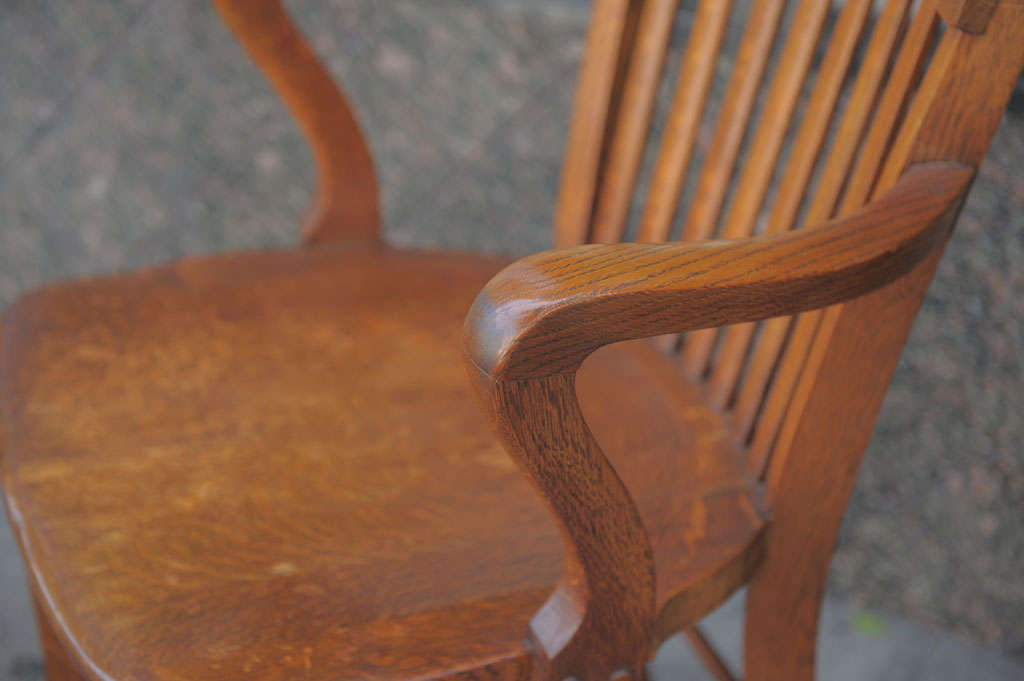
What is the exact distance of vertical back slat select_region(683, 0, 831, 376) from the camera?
652 millimetres

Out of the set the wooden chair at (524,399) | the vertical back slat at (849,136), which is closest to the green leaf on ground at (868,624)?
the wooden chair at (524,399)

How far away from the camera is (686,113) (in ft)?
2.42

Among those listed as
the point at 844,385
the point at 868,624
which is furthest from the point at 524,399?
the point at 868,624

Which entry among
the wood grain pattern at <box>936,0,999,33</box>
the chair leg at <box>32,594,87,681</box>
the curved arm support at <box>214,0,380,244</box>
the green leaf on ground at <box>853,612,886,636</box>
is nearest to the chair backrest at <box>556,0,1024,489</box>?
the wood grain pattern at <box>936,0,999,33</box>

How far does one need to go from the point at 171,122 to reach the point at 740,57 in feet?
3.32

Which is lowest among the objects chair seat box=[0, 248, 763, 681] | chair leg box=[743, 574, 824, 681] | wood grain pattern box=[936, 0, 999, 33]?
chair leg box=[743, 574, 824, 681]

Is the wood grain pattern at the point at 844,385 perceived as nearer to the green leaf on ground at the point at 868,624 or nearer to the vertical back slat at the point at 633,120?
the vertical back slat at the point at 633,120

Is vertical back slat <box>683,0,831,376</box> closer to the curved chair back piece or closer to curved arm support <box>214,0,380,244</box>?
the curved chair back piece

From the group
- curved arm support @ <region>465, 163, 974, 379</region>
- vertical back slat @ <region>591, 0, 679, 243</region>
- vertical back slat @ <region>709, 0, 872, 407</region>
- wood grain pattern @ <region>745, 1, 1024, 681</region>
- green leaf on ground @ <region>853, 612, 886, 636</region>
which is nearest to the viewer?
curved arm support @ <region>465, 163, 974, 379</region>

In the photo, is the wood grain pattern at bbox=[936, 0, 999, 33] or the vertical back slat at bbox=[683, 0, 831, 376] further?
the vertical back slat at bbox=[683, 0, 831, 376]

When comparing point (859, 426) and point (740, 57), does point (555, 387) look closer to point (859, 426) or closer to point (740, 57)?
point (859, 426)

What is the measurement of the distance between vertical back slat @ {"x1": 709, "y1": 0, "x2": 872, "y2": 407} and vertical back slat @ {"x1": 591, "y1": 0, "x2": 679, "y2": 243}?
0.14 m

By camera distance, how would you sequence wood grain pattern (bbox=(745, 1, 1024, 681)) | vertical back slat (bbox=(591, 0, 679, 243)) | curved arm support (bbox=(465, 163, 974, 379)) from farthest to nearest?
vertical back slat (bbox=(591, 0, 679, 243)) < wood grain pattern (bbox=(745, 1, 1024, 681)) < curved arm support (bbox=(465, 163, 974, 379))

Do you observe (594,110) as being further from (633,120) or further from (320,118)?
(320,118)
